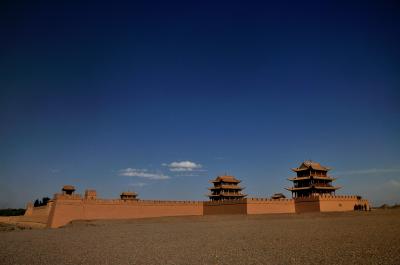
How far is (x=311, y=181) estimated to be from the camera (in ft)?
140

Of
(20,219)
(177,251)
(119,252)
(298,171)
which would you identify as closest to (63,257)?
(119,252)

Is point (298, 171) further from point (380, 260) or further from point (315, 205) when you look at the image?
point (380, 260)

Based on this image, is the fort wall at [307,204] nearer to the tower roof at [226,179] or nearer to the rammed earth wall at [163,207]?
the rammed earth wall at [163,207]

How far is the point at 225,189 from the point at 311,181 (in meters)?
13.5

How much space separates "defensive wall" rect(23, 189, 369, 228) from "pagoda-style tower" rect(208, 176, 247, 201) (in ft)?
21.2

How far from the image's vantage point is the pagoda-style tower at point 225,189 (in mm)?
49969

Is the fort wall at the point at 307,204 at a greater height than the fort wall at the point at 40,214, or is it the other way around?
the fort wall at the point at 307,204

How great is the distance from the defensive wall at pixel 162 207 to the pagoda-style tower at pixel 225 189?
647cm

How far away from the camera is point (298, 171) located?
43.9 meters

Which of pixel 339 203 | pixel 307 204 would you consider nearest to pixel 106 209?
pixel 307 204

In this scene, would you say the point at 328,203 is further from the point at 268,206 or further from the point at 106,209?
the point at 106,209

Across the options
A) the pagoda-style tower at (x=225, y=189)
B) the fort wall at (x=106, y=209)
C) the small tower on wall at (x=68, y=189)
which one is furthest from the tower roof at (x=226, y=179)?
the small tower on wall at (x=68, y=189)

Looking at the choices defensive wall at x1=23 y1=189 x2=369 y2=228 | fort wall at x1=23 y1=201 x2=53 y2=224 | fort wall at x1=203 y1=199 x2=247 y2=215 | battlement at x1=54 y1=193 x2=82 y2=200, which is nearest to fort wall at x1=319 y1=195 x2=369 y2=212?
defensive wall at x1=23 y1=189 x2=369 y2=228

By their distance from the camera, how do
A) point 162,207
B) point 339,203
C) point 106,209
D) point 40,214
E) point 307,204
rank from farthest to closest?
1. point 40,214
2. point 162,207
3. point 339,203
4. point 307,204
5. point 106,209
